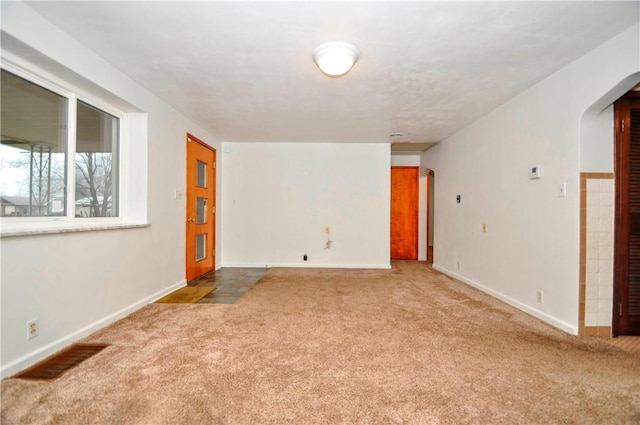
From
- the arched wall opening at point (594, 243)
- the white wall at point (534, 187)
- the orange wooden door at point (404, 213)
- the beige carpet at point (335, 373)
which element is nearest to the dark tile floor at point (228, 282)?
the beige carpet at point (335, 373)

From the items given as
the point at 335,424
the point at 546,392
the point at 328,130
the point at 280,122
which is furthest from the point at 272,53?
the point at 546,392

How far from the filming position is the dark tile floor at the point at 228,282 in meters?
3.36

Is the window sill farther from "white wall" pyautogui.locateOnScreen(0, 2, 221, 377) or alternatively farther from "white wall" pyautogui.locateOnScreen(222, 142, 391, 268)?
"white wall" pyautogui.locateOnScreen(222, 142, 391, 268)

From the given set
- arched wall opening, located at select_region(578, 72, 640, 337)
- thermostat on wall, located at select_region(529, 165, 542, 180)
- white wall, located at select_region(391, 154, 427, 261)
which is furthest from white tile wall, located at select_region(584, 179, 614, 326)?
white wall, located at select_region(391, 154, 427, 261)

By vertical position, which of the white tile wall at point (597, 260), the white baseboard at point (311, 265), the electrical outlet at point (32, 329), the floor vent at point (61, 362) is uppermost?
the white tile wall at point (597, 260)

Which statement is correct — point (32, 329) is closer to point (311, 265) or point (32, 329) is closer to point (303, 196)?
point (311, 265)

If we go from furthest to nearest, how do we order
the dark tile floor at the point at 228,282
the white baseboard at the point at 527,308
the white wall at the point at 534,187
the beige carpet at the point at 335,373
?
the dark tile floor at the point at 228,282, the white baseboard at the point at 527,308, the white wall at the point at 534,187, the beige carpet at the point at 335,373

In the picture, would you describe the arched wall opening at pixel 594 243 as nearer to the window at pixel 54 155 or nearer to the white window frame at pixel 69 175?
the white window frame at pixel 69 175

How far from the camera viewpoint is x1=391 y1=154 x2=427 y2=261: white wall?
6.29 metres

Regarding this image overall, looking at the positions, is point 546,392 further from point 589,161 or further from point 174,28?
point 174,28

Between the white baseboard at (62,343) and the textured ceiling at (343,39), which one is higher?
the textured ceiling at (343,39)

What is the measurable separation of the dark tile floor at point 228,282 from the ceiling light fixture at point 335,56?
2.70 meters

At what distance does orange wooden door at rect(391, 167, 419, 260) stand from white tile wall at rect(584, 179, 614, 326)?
3.91m

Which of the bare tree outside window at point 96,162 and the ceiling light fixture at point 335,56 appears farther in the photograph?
the bare tree outside window at point 96,162
